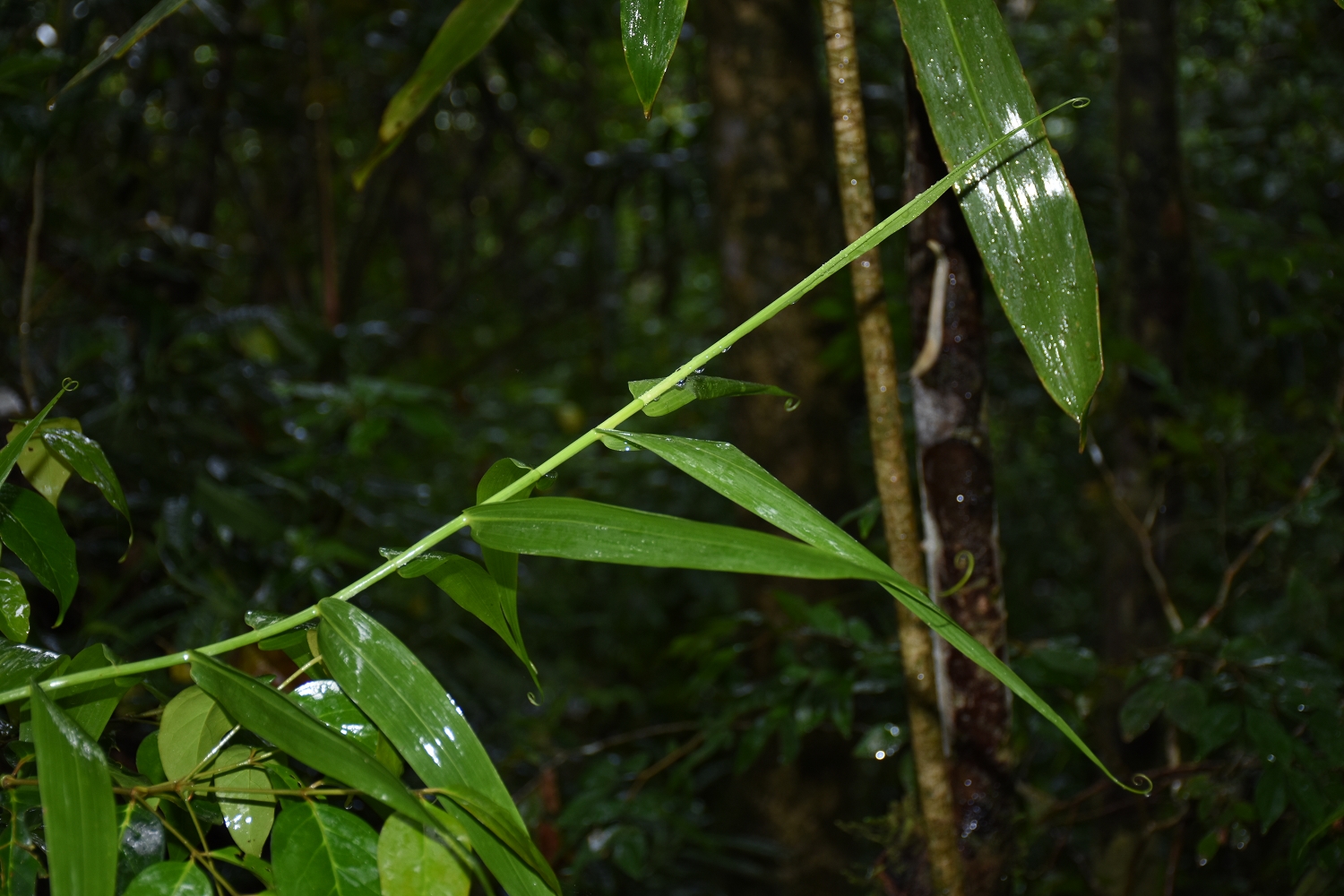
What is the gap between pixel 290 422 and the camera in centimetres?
138

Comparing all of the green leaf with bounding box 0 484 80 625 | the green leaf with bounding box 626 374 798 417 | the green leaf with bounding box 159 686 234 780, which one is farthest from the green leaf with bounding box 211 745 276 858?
the green leaf with bounding box 626 374 798 417

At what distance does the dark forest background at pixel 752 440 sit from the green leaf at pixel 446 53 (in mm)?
426

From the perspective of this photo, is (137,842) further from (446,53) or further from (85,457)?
(446,53)

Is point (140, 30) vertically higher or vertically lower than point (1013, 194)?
higher

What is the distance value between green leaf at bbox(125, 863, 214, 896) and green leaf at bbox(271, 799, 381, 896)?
0.08ft

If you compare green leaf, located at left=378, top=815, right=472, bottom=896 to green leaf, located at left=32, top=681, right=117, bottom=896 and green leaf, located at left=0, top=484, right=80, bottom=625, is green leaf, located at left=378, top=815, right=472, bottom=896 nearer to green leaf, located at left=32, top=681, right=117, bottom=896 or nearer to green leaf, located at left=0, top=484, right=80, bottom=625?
green leaf, located at left=32, top=681, right=117, bottom=896

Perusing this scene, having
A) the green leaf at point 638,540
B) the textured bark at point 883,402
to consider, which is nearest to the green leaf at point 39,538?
the green leaf at point 638,540

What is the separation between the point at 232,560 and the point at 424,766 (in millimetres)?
1039

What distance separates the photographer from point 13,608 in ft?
1.40

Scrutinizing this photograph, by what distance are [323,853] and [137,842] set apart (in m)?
0.09

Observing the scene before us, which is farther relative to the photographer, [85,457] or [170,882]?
[85,457]

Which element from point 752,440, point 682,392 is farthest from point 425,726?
point 752,440

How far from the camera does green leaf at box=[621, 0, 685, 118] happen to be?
453 millimetres

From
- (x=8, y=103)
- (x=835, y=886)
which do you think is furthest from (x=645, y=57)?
(x=835, y=886)
